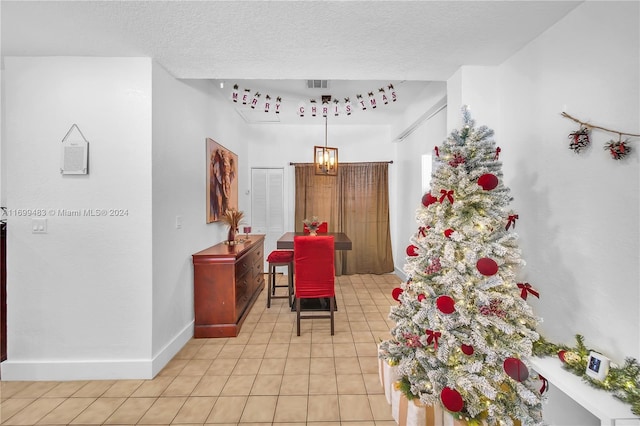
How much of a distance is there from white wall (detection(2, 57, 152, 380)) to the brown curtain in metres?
3.20

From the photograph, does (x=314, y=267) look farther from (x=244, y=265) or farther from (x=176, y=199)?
(x=176, y=199)

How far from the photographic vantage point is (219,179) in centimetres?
379

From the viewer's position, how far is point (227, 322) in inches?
116

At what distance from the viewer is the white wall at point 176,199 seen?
239cm

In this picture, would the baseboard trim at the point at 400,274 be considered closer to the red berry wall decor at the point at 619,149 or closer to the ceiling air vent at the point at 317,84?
the ceiling air vent at the point at 317,84

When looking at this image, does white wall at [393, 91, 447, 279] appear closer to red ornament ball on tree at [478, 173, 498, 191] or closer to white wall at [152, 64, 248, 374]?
red ornament ball on tree at [478, 173, 498, 191]

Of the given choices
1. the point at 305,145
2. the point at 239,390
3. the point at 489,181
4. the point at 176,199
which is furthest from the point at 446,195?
the point at 305,145

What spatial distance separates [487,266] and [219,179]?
3.32 meters

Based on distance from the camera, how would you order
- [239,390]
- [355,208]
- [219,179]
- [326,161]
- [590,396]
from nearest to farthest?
[590,396]
[239,390]
[219,179]
[326,161]
[355,208]

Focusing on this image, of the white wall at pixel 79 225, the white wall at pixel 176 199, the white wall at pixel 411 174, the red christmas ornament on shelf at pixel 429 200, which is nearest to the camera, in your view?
the red christmas ornament on shelf at pixel 429 200

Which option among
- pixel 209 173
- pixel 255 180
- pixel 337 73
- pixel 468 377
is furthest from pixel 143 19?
pixel 255 180

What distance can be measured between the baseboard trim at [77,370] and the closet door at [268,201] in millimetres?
3215

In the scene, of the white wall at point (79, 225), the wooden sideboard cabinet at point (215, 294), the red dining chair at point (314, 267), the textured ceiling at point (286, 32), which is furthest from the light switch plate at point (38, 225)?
the red dining chair at point (314, 267)

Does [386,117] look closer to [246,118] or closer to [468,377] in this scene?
[246,118]
